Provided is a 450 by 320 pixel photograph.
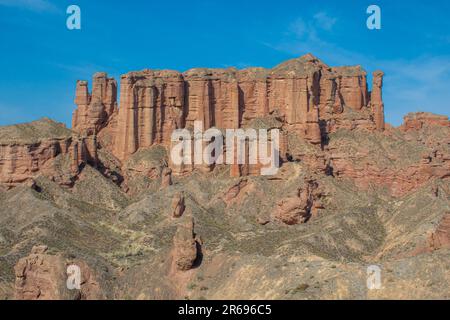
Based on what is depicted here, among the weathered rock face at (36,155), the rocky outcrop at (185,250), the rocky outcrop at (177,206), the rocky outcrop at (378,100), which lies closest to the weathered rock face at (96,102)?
the weathered rock face at (36,155)

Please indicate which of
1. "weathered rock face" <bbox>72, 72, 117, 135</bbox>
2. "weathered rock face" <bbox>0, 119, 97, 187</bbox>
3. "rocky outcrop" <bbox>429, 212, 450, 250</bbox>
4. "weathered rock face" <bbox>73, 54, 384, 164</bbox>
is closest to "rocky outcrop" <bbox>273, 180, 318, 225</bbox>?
"rocky outcrop" <bbox>429, 212, 450, 250</bbox>

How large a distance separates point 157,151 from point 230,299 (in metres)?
60.0

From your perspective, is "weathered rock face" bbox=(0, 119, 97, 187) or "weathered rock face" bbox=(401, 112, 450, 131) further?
"weathered rock face" bbox=(401, 112, 450, 131)

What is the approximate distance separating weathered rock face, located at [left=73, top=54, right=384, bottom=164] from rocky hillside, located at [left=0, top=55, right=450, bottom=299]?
0.24m

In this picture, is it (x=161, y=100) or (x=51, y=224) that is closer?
(x=51, y=224)

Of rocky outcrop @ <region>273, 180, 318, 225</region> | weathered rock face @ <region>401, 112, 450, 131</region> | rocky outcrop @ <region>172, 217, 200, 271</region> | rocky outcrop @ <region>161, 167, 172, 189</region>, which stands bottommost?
rocky outcrop @ <region>172, 217, 200, 271</region>

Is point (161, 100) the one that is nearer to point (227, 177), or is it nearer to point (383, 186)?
point (227, 177)

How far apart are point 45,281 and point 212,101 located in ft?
200

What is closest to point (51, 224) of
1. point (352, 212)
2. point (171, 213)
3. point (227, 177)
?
point (171, 213)

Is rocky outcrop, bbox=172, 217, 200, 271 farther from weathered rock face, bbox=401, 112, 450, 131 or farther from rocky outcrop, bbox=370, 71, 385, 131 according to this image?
weathered rock face, bbox=401, 112, 450, 131

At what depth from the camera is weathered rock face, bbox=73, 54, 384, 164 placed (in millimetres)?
128375

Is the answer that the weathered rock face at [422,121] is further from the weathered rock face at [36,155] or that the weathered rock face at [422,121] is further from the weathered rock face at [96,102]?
the weathered rock face at [36,155]

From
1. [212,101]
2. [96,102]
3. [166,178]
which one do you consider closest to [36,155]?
[166,178]
